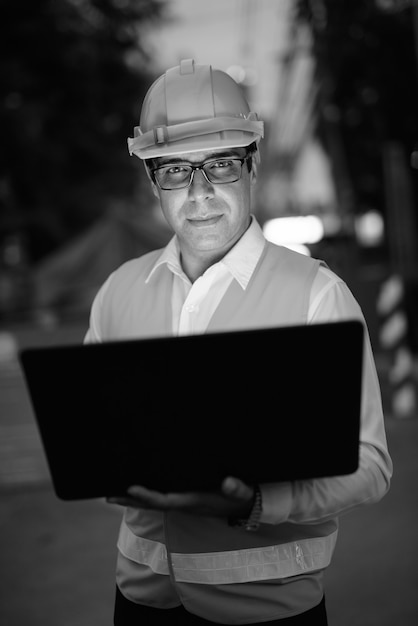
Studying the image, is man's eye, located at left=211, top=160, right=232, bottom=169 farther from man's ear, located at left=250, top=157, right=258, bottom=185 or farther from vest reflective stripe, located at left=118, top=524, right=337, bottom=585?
vest reflective stripe, located at left=118, top=524, right=337, bottom=585

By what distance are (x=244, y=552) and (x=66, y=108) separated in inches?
870

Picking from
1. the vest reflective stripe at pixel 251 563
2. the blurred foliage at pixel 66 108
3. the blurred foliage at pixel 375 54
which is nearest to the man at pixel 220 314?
the vest reflective stripe at pixel 251 563

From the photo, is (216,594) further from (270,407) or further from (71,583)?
(71,583)

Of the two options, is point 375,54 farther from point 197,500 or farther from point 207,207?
point 197,500

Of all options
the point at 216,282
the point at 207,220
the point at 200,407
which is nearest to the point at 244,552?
the point at 200,407

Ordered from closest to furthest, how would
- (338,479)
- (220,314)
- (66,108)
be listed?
(338,479), (220,314), (66,108)

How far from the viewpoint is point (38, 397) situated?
4.69ft

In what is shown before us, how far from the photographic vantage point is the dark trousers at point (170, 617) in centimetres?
174

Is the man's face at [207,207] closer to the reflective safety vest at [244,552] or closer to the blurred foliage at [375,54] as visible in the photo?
the reflective safety vest at [244,552]

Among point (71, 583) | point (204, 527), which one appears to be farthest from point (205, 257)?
point (71, 583)

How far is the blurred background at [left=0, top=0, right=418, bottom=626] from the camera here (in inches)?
178

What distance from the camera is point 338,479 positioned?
1.57 m

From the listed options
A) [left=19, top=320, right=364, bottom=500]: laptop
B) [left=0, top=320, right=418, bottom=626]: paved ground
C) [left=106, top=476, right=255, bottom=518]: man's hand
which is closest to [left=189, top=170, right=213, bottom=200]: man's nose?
[left=19, top=320, right=364, bottom=500]: laptop

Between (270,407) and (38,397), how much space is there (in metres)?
0.41
